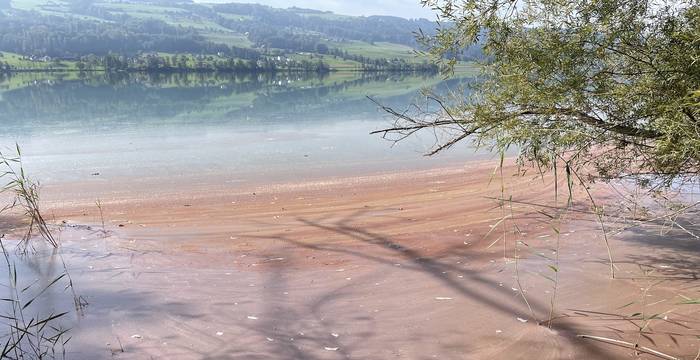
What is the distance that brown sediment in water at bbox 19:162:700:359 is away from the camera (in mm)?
5000

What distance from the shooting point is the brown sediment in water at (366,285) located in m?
5.00

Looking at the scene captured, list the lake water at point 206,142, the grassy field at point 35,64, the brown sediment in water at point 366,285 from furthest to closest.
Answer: the grassy field at point 35,64 → the lake water at point 206,142 → the brown sediment in water at point 366,285

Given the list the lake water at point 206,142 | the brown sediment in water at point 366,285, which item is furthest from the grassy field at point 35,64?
the brown sediment in water at point 366,285

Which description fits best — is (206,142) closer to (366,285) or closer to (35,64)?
(366,285)

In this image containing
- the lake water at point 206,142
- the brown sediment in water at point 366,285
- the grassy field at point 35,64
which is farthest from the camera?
the grassy field at point 35,64

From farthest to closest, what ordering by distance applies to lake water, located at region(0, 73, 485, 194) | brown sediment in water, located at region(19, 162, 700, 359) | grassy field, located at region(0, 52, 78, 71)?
grassy field, located at region(0, 52, 78, 71)
lake water, located at region(0, 73, 485, 194)
brown sediment in water, located at region(19, 162, 700, 359)

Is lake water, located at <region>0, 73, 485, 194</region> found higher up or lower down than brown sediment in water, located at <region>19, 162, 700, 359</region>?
lower down

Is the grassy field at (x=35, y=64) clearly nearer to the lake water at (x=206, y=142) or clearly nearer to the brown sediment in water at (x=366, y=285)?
the lake water at (x=206, y=142)

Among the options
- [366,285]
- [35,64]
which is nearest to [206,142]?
[366,285]

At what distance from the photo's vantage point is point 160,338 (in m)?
5.14

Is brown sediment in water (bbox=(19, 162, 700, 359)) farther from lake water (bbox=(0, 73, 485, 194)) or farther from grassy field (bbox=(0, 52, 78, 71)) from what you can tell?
grassy field (bbox=(0, 52, 78, 71))

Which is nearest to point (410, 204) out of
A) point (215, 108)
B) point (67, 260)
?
point (67, 260)

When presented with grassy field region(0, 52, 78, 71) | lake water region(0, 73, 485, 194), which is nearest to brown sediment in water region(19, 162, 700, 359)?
lake water region(0, 73, 485, 194)

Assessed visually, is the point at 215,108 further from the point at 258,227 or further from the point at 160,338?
the point at 160,338
